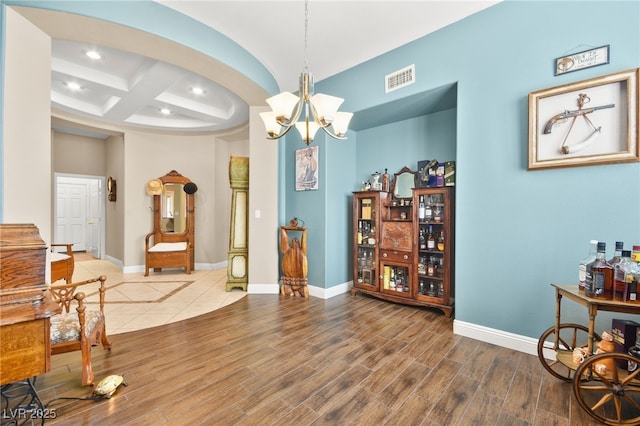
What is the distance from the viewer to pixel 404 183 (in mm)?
3541

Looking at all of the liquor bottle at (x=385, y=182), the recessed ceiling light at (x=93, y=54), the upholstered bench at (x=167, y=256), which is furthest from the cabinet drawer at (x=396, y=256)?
the recessed ceiling light at (x=93, y=54)

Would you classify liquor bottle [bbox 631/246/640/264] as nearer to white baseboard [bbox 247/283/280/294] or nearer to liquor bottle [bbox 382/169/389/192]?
liquor bottle [bbox 382/169/389/192]

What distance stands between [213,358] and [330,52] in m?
3.42

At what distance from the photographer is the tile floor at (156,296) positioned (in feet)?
9.47

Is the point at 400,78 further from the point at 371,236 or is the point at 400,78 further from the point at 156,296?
the point at 156,296

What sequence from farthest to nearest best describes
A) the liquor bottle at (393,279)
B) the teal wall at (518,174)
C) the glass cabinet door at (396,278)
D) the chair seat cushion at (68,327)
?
the liquor bottle at (393,279) → the glass cabinet door at (396,278) → the teal wall at (518,174) → the chair seat cushion at (68,327)

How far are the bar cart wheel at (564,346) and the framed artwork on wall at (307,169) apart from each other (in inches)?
111

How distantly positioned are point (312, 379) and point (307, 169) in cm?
269

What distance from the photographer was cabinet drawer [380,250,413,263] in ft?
10.5

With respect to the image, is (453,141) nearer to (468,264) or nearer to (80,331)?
(468,264)

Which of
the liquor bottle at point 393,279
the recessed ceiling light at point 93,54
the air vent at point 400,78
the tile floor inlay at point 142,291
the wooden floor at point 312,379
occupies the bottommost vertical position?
the tile floor inlay at point 142,291

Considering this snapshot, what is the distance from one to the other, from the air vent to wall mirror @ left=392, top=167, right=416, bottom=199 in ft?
3.48

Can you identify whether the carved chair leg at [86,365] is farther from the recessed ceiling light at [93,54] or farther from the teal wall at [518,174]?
the recessed ceiling light at [93,54]

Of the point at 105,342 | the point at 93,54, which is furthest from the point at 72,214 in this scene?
the point at 105,342
